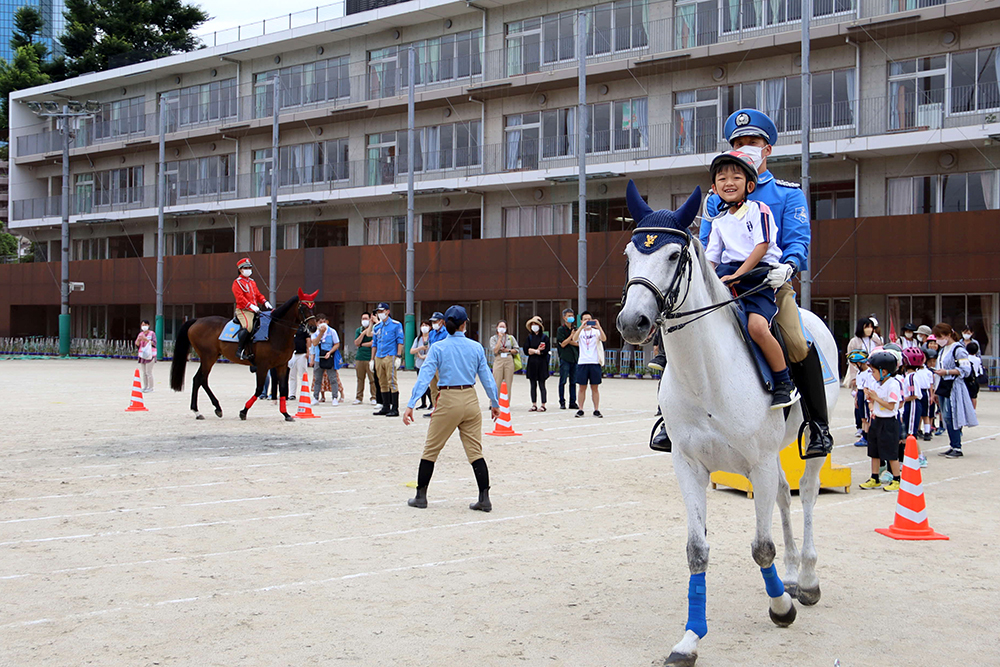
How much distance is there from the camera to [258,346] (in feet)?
56.9

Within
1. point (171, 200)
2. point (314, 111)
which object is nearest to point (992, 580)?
point (314, 111)

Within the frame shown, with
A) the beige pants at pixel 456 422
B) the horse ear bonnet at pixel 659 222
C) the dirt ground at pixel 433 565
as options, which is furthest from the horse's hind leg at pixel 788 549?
the beige pants at pixel 456 422

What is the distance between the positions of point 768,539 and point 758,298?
58.8 inches

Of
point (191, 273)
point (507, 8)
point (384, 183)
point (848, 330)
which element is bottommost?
point (848, 330)

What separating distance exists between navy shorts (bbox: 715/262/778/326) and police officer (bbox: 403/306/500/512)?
4093mm

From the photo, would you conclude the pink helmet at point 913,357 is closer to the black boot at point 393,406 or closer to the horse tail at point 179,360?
the black boot at point 393,406

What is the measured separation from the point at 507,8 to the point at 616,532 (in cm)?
3420

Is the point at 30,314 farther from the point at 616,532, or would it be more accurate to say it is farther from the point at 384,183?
the point at 616,532

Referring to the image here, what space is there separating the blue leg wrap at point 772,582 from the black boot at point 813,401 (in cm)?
82

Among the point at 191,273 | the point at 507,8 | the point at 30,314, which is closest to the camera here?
the point at 507,8

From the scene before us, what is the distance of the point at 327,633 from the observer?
5.42 metres

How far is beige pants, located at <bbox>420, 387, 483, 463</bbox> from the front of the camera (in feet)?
30.8

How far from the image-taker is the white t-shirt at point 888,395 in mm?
10852

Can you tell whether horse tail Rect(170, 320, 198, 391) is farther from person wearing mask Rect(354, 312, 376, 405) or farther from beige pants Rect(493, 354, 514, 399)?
beige pants Rect(493, 354, 514, 399)
